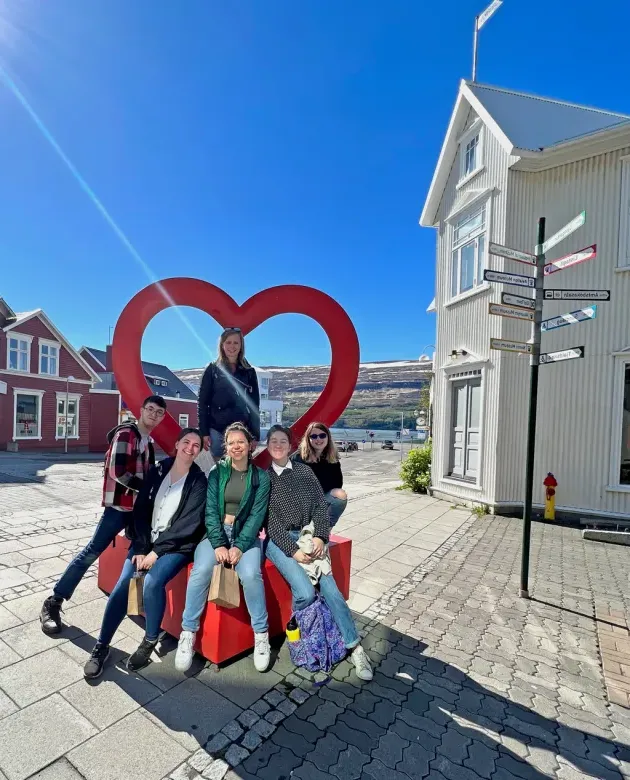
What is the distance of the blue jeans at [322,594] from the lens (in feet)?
9.27

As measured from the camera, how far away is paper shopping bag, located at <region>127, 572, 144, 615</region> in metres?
2.77

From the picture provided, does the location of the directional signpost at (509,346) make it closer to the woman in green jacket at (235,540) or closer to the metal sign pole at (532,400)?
the metal sign pole at (532,400)

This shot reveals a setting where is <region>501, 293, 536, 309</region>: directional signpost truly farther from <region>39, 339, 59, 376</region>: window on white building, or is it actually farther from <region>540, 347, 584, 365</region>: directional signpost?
<region>39, 339, 59, 376</region>: window on white building

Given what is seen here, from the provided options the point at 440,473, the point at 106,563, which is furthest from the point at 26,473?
the point at 440,473

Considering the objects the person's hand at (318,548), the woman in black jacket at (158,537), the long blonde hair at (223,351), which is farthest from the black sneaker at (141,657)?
the long blonde hair at (223,351)

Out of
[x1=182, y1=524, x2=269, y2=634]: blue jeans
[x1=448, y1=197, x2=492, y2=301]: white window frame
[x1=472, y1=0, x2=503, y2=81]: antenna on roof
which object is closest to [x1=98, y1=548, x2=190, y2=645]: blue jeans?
[x1=182, y1=524, x2=269, y2=634]: blue jeans

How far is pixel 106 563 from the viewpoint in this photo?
3801 millimetres

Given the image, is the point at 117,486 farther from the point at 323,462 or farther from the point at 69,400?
the point at 69,400

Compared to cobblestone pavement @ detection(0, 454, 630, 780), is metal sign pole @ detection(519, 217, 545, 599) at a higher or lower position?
higher

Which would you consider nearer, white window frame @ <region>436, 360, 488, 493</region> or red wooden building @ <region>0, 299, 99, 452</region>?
white window frame @ <region>436, 360, 488, 493</region>

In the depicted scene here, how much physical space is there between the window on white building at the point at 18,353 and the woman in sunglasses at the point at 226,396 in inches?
864

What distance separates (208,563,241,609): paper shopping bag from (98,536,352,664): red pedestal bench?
11cm

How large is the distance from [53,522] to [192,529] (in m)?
4.66

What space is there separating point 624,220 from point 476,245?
2.55m
